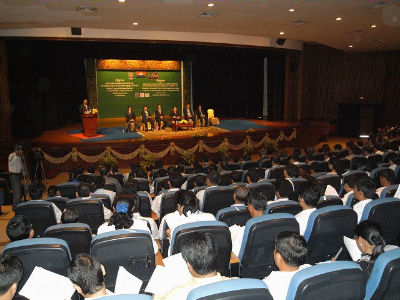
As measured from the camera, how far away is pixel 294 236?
7.36 feet

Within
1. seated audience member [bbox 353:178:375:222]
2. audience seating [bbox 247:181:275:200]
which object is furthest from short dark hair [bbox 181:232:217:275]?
audience seating [bbox 247:181:275:200]

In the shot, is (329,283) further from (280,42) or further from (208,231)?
(280,42)

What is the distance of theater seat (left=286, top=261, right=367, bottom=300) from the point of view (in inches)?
70.1

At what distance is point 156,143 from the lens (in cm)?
1128

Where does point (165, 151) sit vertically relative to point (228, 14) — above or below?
below

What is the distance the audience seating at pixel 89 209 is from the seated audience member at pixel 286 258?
250 centimetres

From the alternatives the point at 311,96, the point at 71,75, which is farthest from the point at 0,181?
the point at 311,96

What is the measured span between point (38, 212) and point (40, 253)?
1.66 m

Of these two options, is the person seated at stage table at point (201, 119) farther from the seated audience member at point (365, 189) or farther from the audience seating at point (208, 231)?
the audience seating at point (208, 231)

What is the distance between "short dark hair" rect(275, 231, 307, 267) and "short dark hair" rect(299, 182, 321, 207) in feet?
4.41

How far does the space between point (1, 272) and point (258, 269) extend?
190cm

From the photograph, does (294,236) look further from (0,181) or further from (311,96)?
(311,96)

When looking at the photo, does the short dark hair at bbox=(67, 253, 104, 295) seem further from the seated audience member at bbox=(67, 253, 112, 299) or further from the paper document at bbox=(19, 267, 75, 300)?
the paper document at bbox=(19, 267, 75, 300)

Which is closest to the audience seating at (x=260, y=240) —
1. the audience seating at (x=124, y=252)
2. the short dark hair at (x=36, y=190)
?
the audience seating at (x=124, y=252)
